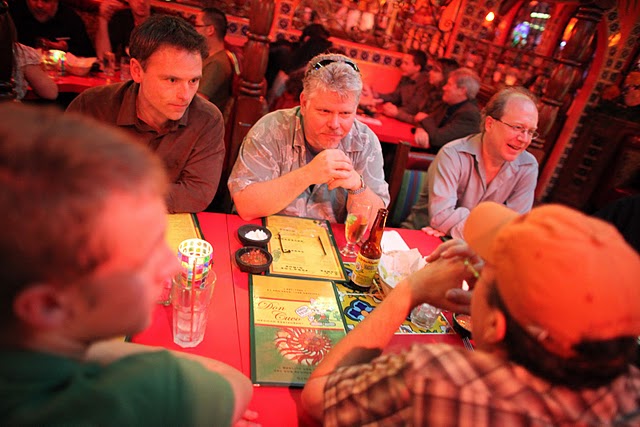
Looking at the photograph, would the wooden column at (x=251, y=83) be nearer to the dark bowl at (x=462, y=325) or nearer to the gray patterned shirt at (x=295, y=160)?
the gray patterned shirt at (x=295, y=160)

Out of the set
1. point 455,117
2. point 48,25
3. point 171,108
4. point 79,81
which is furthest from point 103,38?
point 455,117

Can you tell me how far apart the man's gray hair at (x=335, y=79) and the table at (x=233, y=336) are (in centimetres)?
87

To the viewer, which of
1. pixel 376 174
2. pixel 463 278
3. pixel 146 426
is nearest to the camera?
pixel 146 426

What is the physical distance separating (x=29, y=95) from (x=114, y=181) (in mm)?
3336

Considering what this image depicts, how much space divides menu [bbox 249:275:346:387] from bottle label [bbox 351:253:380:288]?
98 millimetres

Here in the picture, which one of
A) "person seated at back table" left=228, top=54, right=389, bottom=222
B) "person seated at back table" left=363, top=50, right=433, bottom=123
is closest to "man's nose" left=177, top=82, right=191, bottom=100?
"person seated at back table" left=228, top=54, right=389, bottom=222

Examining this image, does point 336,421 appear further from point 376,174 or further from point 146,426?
point 376,174

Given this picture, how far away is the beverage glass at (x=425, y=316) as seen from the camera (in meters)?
1.40

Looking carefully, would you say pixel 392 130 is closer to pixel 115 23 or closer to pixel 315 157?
pixel 315 157

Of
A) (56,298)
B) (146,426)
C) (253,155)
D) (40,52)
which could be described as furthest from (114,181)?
(40,52)

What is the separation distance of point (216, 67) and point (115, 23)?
5.37 ft

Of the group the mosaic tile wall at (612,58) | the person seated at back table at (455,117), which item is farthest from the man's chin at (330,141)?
the mosaic tile wall at (612,58)

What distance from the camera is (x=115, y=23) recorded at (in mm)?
4559

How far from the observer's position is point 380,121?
197 inches
